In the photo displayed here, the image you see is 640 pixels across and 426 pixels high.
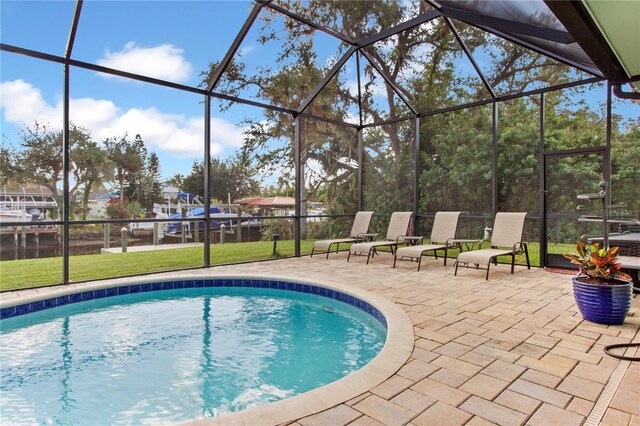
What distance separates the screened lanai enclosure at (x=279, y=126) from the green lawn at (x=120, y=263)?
5 centimetres

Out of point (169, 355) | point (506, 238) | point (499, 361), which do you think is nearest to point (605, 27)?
point (499, 361)

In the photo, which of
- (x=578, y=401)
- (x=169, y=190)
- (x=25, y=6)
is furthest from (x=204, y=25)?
(x=578, y=401)

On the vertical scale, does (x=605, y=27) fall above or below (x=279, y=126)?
below

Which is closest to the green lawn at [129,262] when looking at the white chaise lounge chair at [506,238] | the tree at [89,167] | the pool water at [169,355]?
the white chaise lounge chair at [506,238]

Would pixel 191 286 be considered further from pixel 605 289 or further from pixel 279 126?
pixel 279 126

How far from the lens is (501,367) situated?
2.43m

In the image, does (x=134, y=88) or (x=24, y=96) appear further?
(x=134, y=88)

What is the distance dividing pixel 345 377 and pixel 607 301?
8.41 feet

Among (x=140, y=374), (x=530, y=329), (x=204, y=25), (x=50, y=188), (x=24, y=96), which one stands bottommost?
(x=140, y=374)

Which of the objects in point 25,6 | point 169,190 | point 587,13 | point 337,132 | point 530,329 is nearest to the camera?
point 587,13

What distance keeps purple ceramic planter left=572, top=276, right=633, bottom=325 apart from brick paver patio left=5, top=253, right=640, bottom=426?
9 centimetres

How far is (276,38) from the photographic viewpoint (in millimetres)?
8547

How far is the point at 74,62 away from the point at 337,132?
6.35m

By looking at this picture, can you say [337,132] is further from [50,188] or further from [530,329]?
[530,329]
